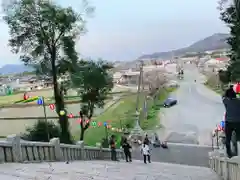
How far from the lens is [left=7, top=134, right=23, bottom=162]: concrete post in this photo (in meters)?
8.64

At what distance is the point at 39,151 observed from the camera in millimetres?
10172

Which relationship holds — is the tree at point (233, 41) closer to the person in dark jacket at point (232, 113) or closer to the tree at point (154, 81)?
the person in dark jacket at point (232, 113)

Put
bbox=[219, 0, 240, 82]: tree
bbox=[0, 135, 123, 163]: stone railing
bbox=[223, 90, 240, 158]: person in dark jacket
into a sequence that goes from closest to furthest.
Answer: bbox=[223, 90, 240, 158]: person in dark jacket < bbox=[0, 135, 123, 163]: stone railing < bbox=[219, 0, 240, 82]: tree

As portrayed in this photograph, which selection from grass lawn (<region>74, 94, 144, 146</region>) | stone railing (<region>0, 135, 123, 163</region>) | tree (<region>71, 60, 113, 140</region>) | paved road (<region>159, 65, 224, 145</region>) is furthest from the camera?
grass lawn (<region>74, 94, 144, 146</region>)

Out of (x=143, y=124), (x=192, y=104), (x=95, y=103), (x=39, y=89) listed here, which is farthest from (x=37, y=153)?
(x=39, y=89)

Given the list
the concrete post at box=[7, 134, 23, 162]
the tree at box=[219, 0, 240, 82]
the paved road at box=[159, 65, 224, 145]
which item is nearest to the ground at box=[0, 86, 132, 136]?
the paved road at box=[159, 65, 224, 145]

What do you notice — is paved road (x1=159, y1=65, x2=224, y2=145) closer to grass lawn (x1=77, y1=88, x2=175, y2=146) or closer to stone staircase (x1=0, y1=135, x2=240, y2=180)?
grass lawn (x1=77, y1=88, x2=175, y2=146)

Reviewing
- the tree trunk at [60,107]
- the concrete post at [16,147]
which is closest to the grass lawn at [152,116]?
the tree trunk at [60,107]

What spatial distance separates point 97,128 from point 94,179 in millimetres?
29344

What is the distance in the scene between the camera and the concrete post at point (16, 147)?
864 cm

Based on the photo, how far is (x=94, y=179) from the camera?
7.54 m

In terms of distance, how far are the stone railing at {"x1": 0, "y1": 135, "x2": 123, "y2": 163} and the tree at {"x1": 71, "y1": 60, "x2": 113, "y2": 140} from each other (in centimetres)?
924

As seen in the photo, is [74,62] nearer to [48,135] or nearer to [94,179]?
[48,135]

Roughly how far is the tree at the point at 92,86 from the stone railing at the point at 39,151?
924cm
